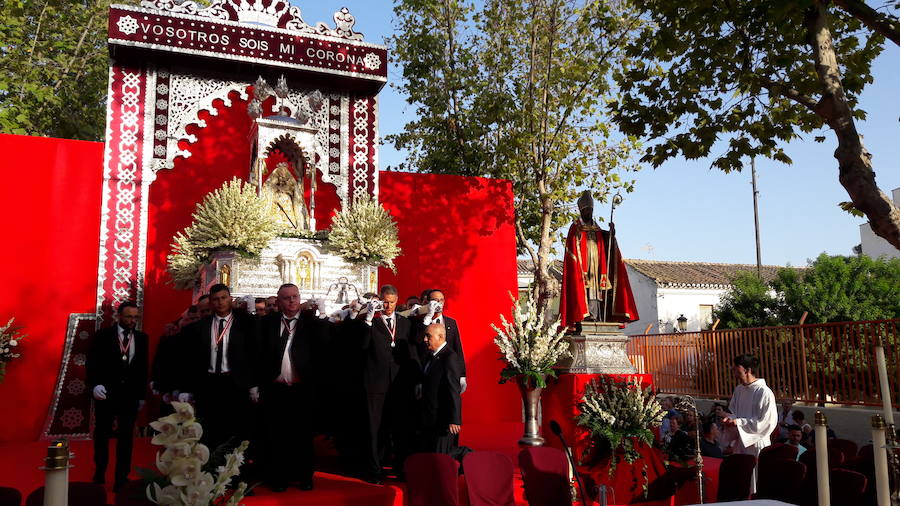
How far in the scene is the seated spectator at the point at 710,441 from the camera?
732 cm

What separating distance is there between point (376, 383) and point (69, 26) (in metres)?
13.6

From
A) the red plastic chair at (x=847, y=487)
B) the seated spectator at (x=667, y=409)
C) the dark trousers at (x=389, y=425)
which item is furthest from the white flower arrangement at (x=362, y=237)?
the red plastic chair at (x=847, y=487)

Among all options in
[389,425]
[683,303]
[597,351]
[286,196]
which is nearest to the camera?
[389,425]

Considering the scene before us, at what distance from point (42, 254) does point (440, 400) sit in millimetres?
6167

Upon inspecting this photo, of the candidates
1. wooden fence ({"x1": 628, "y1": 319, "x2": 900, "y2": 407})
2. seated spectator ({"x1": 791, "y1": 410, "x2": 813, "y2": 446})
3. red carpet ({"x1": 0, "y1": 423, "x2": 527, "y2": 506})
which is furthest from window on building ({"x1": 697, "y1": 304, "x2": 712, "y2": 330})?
red carpet ({"x1": 0, "y1": 423, "x2": 527, "y2": 506})

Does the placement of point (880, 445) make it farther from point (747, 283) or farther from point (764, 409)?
point (747, 283)

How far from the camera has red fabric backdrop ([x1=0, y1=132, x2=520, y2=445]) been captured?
874 centimetres

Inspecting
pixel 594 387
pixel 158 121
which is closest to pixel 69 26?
pixel 158 121

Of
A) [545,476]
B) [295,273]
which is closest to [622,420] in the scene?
[545,476]

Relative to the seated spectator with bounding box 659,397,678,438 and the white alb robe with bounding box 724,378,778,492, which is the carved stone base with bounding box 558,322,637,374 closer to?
the white alb robe with bounding box 724,378,778,492

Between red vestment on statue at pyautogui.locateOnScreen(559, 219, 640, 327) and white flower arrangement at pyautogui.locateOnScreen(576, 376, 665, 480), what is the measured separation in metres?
1.31

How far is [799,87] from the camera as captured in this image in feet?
23.9

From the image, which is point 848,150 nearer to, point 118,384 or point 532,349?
point 532,349

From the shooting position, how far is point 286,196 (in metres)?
9.48
